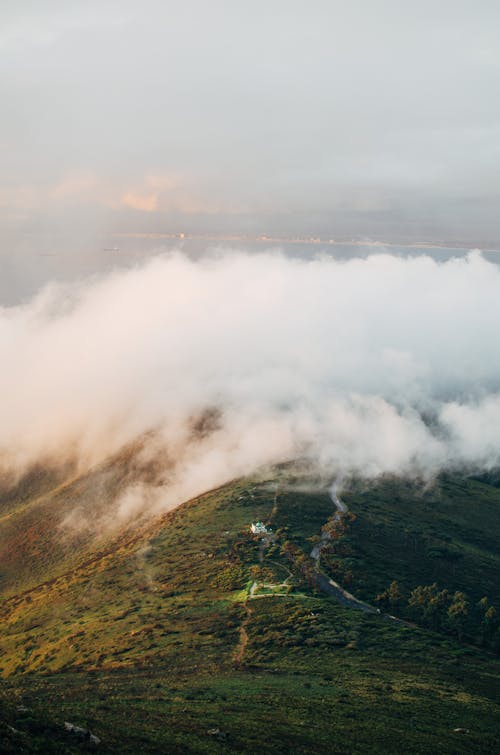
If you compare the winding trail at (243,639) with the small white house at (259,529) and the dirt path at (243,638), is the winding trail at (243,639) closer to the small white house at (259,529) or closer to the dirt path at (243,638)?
the dirt path at (243,638)

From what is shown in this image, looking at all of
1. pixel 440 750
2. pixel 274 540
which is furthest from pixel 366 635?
pixel 274 540

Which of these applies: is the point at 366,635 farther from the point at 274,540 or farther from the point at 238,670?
the point at 274,540

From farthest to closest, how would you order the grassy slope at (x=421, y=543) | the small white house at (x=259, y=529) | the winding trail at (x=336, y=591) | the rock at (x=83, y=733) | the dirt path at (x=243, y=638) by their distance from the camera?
the small white house at (x=259, y=529) → the grassy slope at (x=421, y=543) → the winding trail at (x=336, y=591) → the dirt path at (x=243, y=638) → the rock at (x=83, y=733)

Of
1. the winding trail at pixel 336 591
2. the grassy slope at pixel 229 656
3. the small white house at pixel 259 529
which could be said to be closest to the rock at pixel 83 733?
the grassy slope at pixel 229 656

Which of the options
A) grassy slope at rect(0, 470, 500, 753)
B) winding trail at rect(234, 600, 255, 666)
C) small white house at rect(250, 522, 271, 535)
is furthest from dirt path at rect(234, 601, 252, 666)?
small white house at rect(250, 522, 271, 535)

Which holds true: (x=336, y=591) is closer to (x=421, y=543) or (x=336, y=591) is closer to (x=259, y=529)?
(x=259, y=529)

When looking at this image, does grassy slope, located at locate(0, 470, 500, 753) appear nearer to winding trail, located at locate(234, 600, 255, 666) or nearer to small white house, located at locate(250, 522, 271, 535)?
winding trail, located at locate(234, 600, 255, 666)

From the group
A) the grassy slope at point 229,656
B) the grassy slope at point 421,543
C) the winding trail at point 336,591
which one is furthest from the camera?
the grassy slope at point 421,543

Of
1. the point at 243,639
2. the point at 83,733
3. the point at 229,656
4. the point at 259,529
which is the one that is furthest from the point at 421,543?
the point at 83,733
